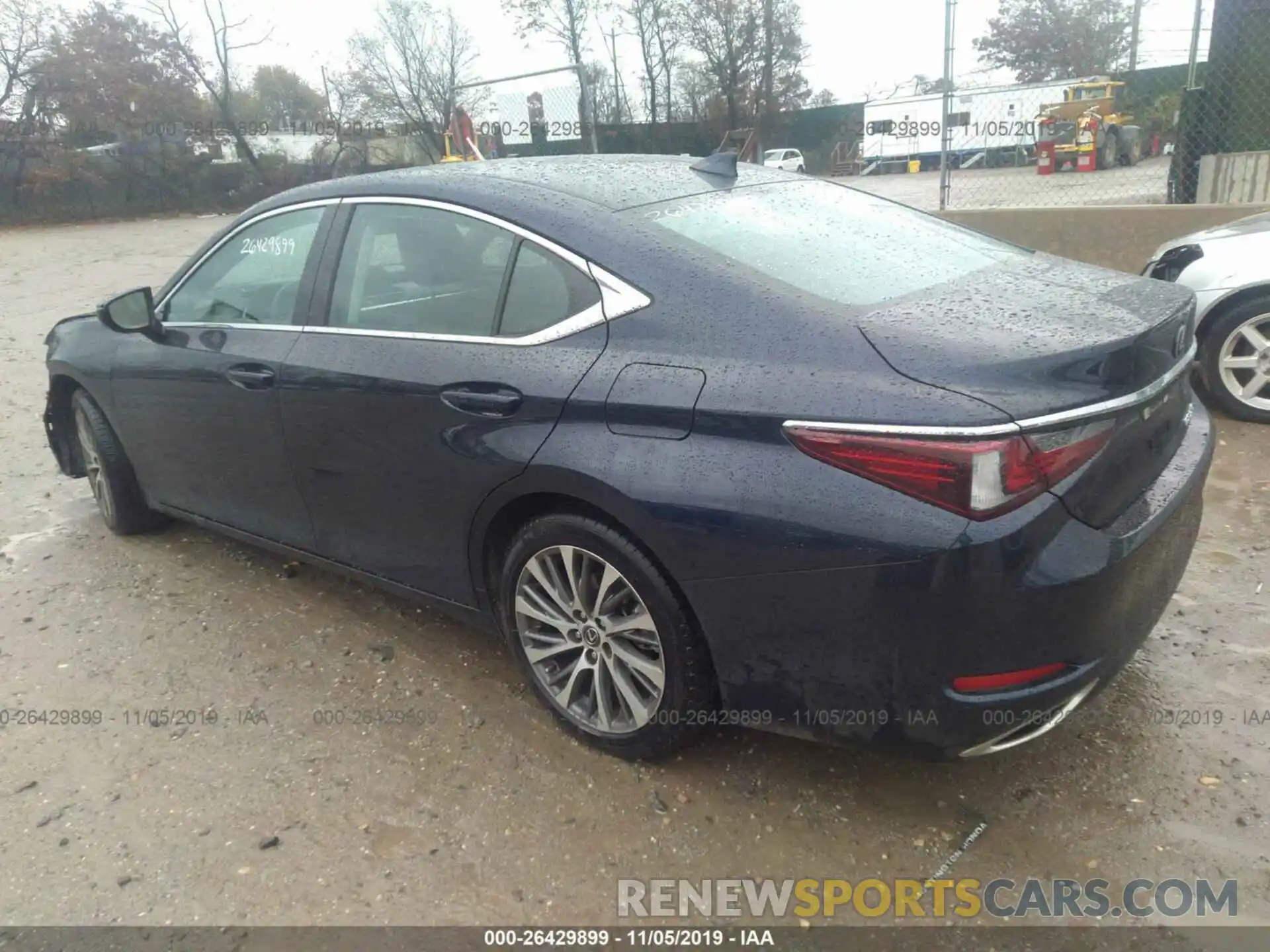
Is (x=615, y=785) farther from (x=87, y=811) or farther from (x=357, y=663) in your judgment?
(x=87, y=811)

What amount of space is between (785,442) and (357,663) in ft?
6.64

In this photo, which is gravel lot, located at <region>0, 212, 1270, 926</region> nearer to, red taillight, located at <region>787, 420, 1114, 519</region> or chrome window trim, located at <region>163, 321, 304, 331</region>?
red taillight, located at <region>787, 420, 1114, 519</region>

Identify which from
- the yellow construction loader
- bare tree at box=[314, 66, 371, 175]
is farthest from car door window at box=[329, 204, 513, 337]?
bare tree at box=[314, 66, 371, 175]

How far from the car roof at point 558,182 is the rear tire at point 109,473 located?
163 centimetres

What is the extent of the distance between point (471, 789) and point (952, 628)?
4.86 feet

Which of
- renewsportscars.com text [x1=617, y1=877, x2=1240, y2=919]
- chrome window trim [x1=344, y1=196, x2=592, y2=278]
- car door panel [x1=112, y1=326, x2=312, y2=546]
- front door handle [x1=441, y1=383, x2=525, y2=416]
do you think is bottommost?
renewsportscars.com text [x1=617, y1=877, x2=1240, y2=919]

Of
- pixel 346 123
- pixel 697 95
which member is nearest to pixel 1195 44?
pixel 697 95

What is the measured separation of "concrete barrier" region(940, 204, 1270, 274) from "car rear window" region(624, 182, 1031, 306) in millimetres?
4903

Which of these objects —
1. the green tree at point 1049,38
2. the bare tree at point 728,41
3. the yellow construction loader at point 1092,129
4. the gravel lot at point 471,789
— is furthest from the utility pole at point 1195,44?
the green tree at point 1049,38

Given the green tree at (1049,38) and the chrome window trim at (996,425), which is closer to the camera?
the chrome window trim at (996,425)

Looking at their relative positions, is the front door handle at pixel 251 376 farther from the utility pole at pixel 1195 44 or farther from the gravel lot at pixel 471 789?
the utility pole at pixel 1195 44

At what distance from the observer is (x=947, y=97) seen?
8.61 metres

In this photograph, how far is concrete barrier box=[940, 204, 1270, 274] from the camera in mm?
A: 7691

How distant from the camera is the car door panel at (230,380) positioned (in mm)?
3475
